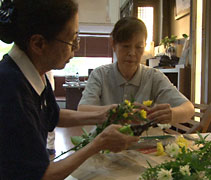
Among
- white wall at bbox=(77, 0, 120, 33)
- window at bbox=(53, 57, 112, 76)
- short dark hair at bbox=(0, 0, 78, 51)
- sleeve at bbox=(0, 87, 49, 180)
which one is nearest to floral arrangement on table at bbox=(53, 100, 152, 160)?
sleeve at bbox=(0, 87, 49, 180)

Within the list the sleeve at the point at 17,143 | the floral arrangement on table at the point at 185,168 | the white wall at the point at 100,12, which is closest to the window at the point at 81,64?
the white wall at the point at 100,12

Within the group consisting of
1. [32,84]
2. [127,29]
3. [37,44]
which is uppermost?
[127,29]

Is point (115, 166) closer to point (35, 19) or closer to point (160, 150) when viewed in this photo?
point (160, 150)

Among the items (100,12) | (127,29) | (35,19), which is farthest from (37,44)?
(100,12)

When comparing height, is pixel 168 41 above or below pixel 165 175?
above

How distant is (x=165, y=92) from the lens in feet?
4.92

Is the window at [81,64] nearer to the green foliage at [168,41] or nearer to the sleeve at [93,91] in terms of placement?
the green foliage at [168,41]

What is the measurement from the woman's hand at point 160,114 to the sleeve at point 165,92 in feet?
1.02

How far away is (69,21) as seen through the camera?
0.78 metres

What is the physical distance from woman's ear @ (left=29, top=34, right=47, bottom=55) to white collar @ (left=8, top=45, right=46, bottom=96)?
1.4 inches

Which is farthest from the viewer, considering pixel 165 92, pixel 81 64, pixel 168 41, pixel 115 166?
pixel 81 64

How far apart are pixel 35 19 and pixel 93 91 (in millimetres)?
833

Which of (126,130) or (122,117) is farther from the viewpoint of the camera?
(122,117)

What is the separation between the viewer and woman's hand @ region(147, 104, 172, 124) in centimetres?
108
